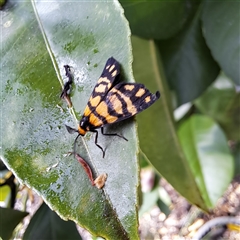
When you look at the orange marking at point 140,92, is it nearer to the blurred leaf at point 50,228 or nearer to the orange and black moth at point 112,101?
the orange and black moth at point 112,101

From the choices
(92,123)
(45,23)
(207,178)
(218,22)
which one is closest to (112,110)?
(92,123)

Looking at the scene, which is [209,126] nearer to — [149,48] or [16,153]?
[149,48]

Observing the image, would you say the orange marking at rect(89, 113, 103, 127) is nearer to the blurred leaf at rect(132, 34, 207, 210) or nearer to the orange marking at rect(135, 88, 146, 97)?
the orange marking at rect(135, 88, 146, 97)

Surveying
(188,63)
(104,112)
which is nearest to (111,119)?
(104,112)

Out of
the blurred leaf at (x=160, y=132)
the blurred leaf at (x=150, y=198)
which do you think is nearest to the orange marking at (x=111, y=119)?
the blurred leaf at (x=160, y=132)

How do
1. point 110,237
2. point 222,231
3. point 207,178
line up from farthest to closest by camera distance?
point 207,178 → point 222,231 → point 110,237
